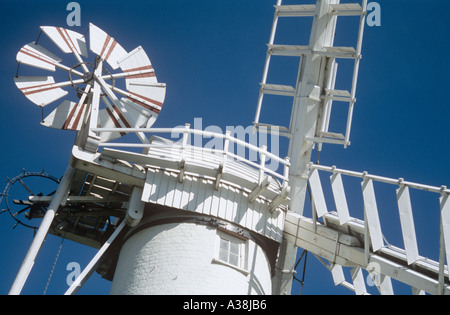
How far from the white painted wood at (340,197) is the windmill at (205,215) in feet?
0.08

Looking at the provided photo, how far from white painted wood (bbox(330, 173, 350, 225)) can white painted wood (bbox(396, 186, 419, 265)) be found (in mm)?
2040

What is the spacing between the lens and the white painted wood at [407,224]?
13062 mm

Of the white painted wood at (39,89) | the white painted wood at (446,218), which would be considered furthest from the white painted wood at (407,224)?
the white painted wood at (39,89)

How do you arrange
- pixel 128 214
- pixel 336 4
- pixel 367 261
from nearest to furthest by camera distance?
pixel 367 261 → pixel 128 214 → pixel 336 4

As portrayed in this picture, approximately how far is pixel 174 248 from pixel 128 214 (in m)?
1.62

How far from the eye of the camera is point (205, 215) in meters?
16.0

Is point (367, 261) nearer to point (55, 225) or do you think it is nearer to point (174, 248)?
point (174, 248)

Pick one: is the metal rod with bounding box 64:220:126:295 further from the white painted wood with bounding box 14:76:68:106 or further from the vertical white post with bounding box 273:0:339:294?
the vertical white post with bounding box 273:0:339:294

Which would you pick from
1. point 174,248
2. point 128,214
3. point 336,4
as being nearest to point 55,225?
point 128,214

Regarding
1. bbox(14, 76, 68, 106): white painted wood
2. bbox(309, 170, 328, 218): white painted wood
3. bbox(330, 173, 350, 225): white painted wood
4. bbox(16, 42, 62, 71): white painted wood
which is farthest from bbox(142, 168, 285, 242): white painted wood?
bbox(16, 42, 62, 71): white painted wood

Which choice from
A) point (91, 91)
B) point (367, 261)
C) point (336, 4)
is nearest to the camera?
point (367, 261)

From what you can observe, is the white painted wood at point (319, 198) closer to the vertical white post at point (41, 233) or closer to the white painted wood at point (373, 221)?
the white painted wood at point (373, 221)

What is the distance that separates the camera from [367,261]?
14.5 meters

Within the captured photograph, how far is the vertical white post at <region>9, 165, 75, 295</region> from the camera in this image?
14383mm
